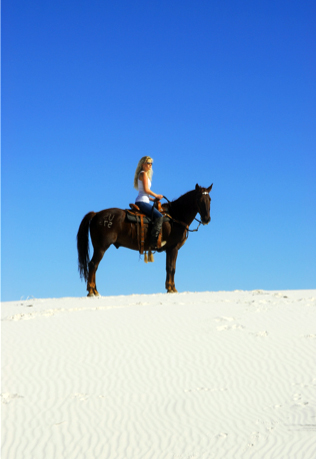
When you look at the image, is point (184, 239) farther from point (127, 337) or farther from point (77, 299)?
point (127, 337)

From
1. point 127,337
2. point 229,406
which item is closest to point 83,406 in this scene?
point 229,406

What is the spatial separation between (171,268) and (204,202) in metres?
2.11

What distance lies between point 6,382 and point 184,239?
316 inches

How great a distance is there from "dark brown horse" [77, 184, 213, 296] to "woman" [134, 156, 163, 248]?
11.8 inches

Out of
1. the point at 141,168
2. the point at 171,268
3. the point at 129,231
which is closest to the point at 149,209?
the point at 129,231

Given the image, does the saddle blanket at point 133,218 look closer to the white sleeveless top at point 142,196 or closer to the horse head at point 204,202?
the white sleeveless top at point 142,196

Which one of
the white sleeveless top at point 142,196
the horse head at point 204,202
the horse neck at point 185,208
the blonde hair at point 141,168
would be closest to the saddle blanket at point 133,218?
the white sleeveless top at point 142,196

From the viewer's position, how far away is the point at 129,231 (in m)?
14.2

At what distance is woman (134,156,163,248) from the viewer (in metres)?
14.0

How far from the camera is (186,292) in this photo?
14398 mm

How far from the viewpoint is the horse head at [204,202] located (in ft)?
47.5

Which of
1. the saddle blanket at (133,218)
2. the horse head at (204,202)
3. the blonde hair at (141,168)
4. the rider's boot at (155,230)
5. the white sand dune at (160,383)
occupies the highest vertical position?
the blonde hair at (141,168)

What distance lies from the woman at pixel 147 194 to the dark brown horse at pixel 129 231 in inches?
11.8

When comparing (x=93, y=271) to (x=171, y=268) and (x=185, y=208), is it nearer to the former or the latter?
(x=171, y=268)
